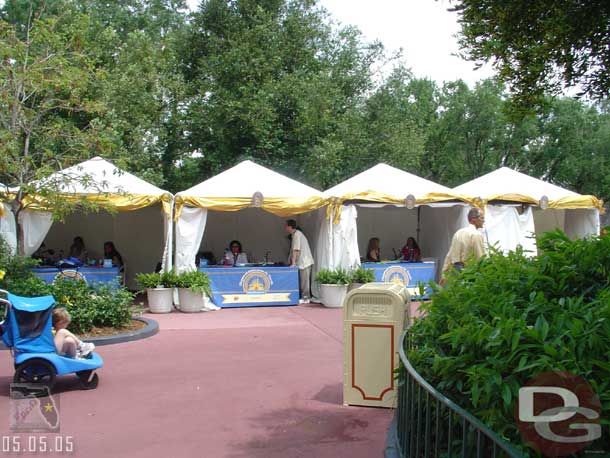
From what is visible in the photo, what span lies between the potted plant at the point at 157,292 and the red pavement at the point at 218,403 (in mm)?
2726

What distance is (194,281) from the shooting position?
1291 cm

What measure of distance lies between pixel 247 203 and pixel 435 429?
414 inches

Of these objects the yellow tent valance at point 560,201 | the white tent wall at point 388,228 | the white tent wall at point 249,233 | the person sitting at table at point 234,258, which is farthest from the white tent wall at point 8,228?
the yellow tent valance at point 560,201

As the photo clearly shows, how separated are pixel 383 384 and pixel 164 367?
3.26 metres

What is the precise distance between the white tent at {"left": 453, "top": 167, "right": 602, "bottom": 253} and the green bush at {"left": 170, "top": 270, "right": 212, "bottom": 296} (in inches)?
275

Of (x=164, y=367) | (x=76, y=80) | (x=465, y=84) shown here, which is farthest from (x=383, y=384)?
(x=465, y=84)

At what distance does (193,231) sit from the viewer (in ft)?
44.1

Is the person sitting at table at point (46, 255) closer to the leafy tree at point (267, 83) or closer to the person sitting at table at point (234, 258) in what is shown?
the person sitting at table at point (234, 258)

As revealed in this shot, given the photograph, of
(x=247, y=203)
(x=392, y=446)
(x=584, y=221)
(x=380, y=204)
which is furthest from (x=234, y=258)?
(x=392, y=446)

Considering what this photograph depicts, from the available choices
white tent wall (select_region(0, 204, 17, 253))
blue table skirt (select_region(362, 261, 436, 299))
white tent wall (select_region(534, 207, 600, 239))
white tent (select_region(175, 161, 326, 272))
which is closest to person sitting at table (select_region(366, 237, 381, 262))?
blue table skirt (select_region(362, 261, 436, 299))

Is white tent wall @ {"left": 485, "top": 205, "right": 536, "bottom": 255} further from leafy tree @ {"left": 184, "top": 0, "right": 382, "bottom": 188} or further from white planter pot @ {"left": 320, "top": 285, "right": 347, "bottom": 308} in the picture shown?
leafy tree @ {"left": 184, "top": 0, "right": 382, "bottom": 188}

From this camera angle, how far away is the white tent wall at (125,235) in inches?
679

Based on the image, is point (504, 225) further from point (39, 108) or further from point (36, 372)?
point (36, 372)

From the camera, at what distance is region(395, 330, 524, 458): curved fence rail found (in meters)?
2.63
